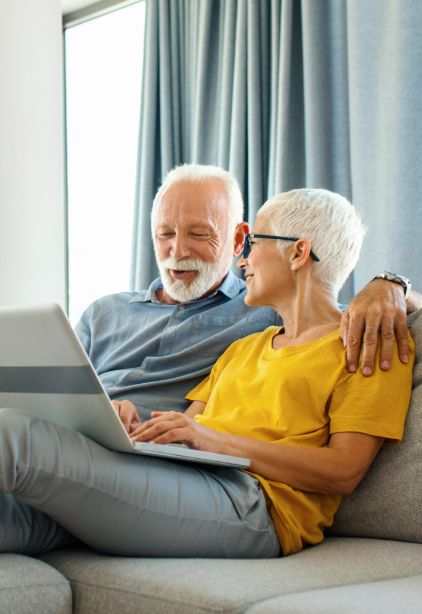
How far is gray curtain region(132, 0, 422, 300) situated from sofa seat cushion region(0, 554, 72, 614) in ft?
5.78

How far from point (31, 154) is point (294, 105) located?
1635mm

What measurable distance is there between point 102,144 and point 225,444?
3.22 metres

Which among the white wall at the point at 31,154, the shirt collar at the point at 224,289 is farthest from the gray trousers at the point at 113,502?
the white wall at the point at 31,154

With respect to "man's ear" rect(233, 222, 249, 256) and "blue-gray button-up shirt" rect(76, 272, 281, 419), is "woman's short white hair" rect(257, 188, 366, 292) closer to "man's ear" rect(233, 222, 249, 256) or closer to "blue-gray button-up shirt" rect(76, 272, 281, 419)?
"blue-gray button-up shirt" rect(76, 272, 281, 419)

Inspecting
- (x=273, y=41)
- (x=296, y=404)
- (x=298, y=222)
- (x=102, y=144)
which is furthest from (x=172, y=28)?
(x=296, y=404)

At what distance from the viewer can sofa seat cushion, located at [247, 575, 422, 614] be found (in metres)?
1.22

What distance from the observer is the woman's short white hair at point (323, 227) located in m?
2.04

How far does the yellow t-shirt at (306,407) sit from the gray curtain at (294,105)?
1063mm

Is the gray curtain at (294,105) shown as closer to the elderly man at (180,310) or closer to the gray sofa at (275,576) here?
the elderly man at (180,310)

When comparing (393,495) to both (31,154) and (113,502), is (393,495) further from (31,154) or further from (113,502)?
(31,154)

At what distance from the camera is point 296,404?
6.00 feet

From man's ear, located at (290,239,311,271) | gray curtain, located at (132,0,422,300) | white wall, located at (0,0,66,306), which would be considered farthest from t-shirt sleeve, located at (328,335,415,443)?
white wall, located at (0,0,66,306)

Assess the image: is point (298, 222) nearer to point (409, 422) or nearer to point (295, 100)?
point (409, 422)

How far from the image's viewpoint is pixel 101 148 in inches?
183
